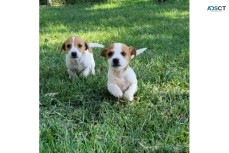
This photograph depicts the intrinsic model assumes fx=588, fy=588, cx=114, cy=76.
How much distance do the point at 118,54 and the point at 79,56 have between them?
1.07ft

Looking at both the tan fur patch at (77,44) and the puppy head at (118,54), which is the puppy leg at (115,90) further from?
the tan fur patch at (77,44)

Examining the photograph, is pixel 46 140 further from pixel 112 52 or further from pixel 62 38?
pixel 62 38

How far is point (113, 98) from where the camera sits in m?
2.11

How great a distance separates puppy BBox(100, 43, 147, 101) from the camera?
6.56 feet

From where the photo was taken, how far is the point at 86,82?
2.27 meters

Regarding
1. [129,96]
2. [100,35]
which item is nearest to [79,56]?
[100,35]

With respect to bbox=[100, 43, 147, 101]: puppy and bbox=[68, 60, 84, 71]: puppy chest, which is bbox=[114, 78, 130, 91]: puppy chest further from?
bbox=[68, 60, 84, 71]: puppy chest

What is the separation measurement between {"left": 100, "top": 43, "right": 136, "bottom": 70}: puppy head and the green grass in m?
0.14

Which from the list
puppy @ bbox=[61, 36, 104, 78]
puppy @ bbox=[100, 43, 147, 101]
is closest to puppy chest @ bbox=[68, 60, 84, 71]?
puppy @ bbox=[61, 36, 104, 78]

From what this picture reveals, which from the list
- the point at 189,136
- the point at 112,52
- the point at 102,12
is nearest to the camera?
the point at 189,136
